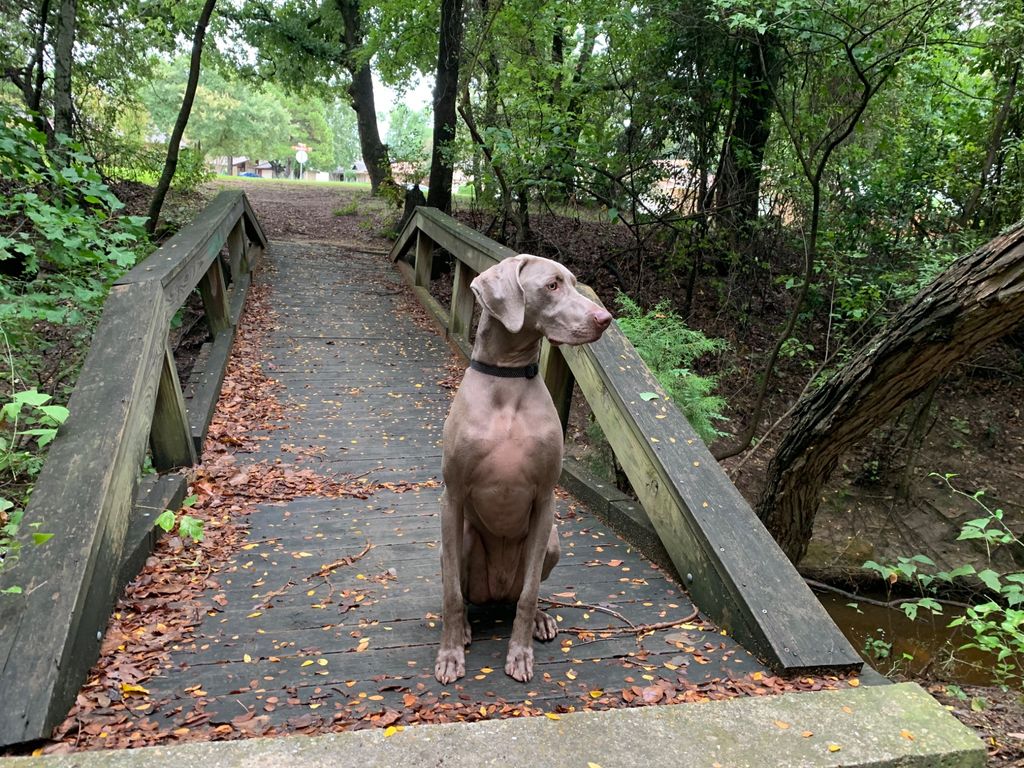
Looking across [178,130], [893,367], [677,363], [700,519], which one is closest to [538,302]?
[700,519]

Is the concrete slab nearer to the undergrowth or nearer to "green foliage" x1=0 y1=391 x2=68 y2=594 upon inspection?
"green foliage" x1=0 y1=391 x2=68 y2=594

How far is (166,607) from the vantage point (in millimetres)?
2832

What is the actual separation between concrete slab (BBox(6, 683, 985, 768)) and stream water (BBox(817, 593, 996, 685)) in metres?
2.99

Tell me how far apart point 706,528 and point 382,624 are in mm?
1401

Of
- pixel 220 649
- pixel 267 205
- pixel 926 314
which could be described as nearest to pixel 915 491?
pixel 926 314

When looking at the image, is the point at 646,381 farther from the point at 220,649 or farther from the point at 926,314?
the point at 220,649

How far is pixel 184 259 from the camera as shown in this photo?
14.6ft

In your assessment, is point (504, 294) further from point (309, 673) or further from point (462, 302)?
point (462, 302)

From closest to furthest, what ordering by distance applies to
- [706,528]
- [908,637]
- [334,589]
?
[706,528] → [334,589] → [908,637]

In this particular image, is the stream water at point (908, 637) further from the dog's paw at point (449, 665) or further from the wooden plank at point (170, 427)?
the wooden plank at point (170, 427)

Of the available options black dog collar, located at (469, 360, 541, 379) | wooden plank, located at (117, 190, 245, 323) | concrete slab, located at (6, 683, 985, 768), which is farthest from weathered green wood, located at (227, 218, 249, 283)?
concrete slab, located at (6, 683, 985, 768)

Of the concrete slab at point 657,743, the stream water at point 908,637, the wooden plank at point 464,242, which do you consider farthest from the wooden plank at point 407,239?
the concrete slab at point 657,743

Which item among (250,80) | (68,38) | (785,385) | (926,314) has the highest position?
(250,80)

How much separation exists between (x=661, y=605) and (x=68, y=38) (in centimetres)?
901
